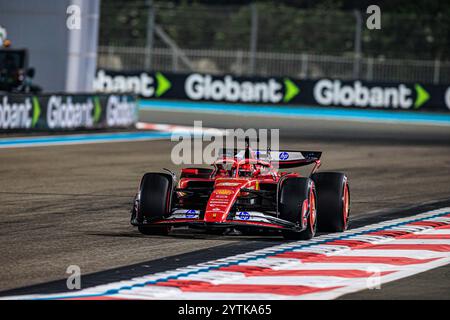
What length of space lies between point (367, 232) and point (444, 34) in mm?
30960

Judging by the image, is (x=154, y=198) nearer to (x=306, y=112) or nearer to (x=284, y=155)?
(x=284, y=155)

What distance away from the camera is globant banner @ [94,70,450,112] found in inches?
1538

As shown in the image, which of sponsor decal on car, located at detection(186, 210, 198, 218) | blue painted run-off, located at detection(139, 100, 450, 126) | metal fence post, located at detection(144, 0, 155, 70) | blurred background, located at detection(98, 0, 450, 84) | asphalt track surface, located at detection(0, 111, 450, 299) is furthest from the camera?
metal fence post, located at detection(144, 0, 155, 70)

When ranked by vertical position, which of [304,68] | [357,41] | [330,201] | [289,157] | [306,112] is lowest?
[330,201]

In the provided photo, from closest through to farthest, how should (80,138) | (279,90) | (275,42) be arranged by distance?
(80,138) → (279,90) → (275,42)

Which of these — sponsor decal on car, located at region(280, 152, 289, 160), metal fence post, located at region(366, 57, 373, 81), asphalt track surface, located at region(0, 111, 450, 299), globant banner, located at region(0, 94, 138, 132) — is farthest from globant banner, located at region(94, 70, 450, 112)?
sponsor decal on car, located at region(280, 152, 289, 160)

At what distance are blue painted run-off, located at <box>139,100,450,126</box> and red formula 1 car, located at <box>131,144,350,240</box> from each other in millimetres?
23828

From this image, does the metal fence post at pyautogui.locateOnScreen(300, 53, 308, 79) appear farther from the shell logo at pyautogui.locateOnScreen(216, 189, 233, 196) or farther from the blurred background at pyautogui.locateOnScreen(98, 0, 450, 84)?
the shell logo at pyautogui.locateOnScreen(216, 189, 233, 196)

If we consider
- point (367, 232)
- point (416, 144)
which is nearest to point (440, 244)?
point (367, 232)

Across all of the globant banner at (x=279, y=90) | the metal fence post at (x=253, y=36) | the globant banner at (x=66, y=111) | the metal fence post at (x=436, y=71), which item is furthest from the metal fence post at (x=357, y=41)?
the globant banner at (x=66, y=111)

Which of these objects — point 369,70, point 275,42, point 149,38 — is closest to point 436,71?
point 369,70

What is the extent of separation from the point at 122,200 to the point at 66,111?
40.6 ft

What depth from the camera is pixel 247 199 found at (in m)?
11.4

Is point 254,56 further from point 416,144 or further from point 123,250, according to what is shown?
point 123,250
